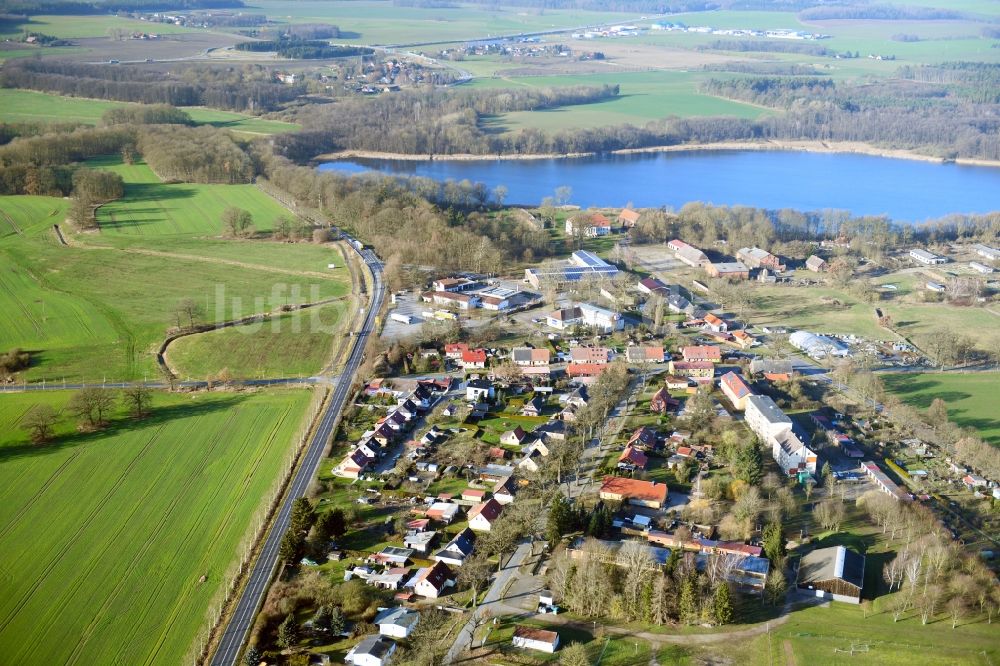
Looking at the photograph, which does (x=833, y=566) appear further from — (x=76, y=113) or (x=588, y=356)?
(x=76, y=113)

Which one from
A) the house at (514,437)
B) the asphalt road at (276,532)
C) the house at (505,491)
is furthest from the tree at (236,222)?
the house at (505,491)

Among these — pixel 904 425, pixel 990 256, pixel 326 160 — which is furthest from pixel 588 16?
pixel 904 425

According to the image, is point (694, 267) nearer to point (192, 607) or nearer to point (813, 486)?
point (813, 486)

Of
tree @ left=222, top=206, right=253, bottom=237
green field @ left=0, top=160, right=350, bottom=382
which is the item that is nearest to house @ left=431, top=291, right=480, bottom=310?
green field @ left=0, top=160, right=350, bottom=382

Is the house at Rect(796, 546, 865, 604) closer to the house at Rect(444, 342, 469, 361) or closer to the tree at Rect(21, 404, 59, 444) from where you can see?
the house at Rect(444, 342, 469, 361)

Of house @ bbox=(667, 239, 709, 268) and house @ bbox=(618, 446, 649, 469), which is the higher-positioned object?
house @ bbox=(667, 239, 709, 268)

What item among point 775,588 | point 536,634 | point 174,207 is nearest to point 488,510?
point 536,634
